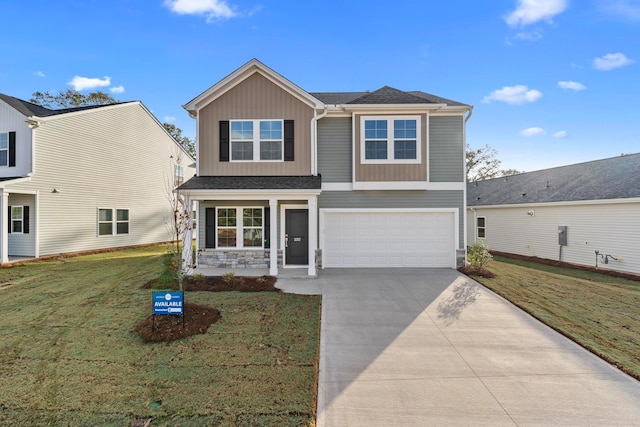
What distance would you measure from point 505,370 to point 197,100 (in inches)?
440

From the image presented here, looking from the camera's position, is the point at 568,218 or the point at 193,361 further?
the point at 568,218

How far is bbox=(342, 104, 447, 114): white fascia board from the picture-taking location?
10008 millimetres

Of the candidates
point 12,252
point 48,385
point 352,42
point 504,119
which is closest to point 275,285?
point 48,385

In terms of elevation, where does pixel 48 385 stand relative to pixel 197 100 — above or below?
below

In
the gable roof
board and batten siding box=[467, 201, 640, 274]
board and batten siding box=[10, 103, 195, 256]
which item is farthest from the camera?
board and batten siding box=[10, 103, 195, 256]

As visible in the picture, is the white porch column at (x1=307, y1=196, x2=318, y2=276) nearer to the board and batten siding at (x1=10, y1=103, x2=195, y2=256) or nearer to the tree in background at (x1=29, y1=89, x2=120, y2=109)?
the board and batten siding at (x1=10, y1=103, x2=195, y2=256)

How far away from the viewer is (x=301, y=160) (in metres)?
10.4

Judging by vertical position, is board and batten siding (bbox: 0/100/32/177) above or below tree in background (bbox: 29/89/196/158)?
below

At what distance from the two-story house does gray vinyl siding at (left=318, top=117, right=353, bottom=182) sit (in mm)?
38

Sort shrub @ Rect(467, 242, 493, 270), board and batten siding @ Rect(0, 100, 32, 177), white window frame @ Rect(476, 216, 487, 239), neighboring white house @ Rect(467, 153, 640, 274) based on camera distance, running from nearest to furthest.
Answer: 1. shrub @ Rect(467, 242, 493, 270)
2. neighboring white house @ Rect(467, 153, 640, 274)
3. board and batten siding @ Rect(0, 100, 32, 177)
4. white window frame @ Rect(476, 216, 487, 239)

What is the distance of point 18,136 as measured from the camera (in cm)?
1287

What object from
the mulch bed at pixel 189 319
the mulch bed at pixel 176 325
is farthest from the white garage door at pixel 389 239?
the mulch bed at pixel 176 325

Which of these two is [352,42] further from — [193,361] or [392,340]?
[193,361]

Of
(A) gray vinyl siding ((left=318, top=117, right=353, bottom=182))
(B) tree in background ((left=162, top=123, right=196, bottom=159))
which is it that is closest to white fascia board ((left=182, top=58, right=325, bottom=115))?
(A) gray vinyl siding ((left=318, top=117, right=353, bottom=182))
